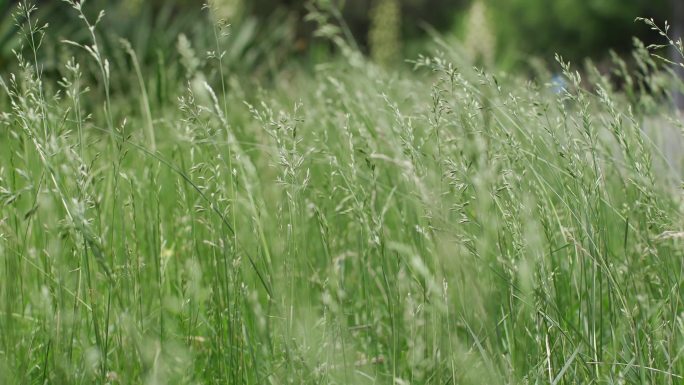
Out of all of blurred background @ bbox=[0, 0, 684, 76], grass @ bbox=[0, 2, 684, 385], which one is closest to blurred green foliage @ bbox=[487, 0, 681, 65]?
blurred background @ bbox=[0, 0, 684, 76]

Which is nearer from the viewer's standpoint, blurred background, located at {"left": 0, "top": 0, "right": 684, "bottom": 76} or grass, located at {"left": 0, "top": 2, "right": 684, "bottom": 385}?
grass, located at {"left": 0, "top": 2, "right": 684, "bottom": 385}

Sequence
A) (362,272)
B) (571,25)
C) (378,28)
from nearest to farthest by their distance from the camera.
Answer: (362,272)
(378,28)
(571,25)

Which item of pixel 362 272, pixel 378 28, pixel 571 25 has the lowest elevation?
pixel 571 25

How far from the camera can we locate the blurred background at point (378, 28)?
5.96 meters

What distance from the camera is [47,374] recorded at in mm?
1372

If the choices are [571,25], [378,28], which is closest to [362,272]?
[378,28]

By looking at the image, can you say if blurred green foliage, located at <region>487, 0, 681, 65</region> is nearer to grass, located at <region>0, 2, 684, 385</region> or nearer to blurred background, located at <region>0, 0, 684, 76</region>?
blurred background, located at <region>0, 0, 684, 76</region>

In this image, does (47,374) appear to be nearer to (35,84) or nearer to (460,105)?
(35,84)

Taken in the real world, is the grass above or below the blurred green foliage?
above

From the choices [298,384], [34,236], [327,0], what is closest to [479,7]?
[327,0]

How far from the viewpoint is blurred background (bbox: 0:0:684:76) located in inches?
235

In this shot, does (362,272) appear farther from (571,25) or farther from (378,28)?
(571,25)

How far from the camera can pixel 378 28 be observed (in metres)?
9.16

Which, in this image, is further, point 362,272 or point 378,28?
point 378,28
